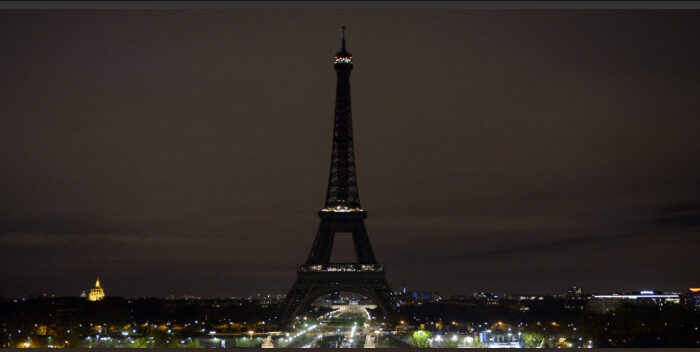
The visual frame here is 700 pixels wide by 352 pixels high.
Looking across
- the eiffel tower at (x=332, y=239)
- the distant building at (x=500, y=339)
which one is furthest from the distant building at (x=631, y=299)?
the distant building at (x=500, y=339)

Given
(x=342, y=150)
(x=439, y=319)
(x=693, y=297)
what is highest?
(x=342, y=150)

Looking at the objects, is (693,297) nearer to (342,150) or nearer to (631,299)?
(631,299)

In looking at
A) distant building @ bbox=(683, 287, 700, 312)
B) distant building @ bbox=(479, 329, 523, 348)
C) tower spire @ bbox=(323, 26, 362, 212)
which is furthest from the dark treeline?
distant building @ bbox=(683, 287, 700, 312)

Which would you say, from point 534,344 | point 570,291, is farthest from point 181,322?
point 570,291

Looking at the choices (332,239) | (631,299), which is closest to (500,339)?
(332,239)

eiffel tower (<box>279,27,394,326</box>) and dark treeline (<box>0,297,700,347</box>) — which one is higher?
eiffel tower (<box>279,27,394,326</box>)

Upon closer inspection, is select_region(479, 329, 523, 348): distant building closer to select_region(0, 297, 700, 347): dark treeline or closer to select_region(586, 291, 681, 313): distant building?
select_region(0, 297, 700, 347): dark treeline
